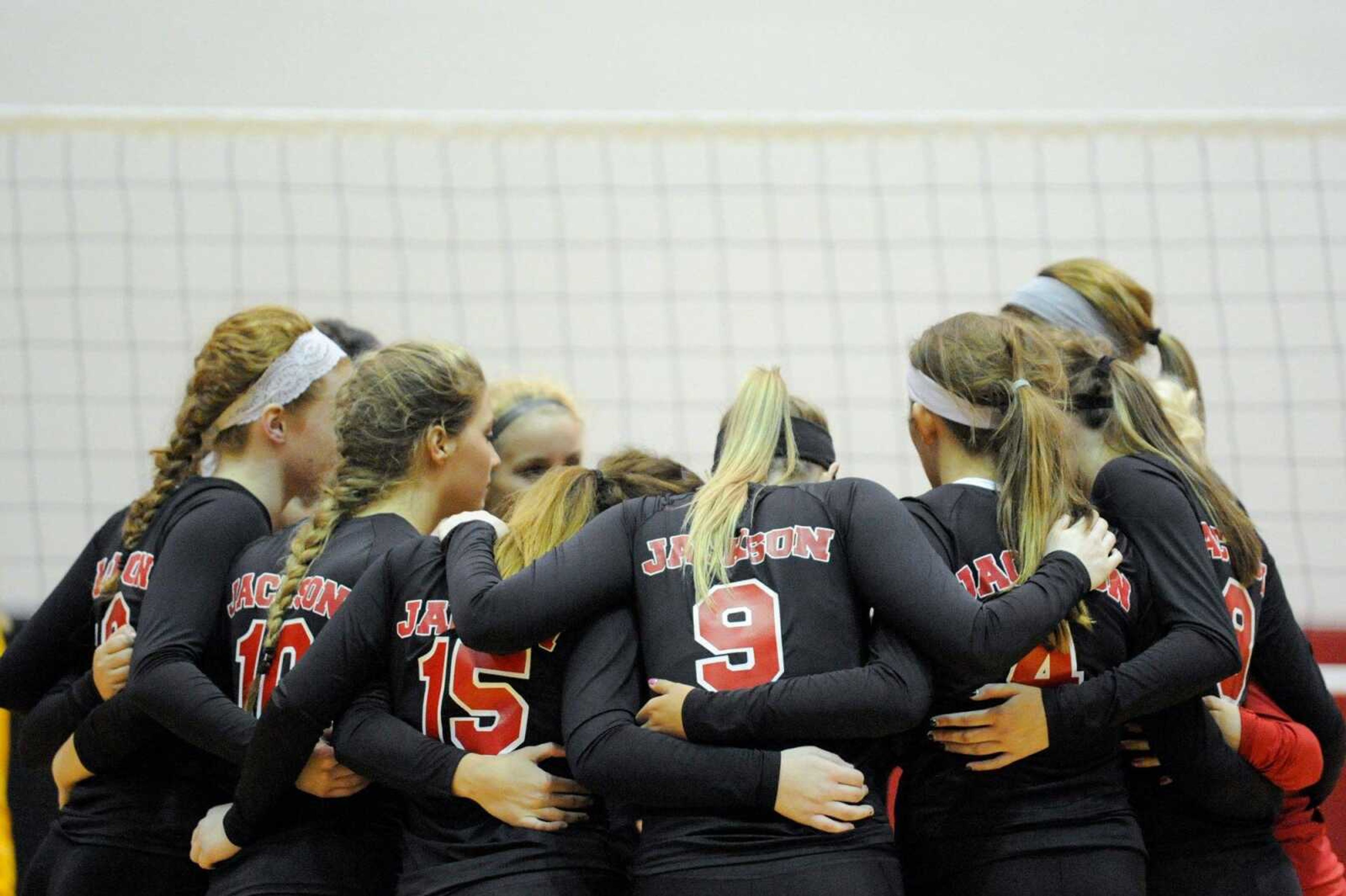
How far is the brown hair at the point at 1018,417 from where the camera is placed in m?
2.75

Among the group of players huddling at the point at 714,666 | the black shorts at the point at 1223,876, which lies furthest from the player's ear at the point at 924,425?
the black shorts at the point at 1223,876

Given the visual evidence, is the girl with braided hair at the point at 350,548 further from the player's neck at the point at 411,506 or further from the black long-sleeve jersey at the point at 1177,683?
the black long-sleeve jersey at the point at 1177,683

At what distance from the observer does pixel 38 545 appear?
7082 millimetres

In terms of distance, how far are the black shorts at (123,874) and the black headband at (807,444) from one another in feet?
4.98

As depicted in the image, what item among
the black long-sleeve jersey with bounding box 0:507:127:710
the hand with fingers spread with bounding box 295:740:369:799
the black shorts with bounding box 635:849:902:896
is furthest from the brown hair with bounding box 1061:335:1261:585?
the black long-sleeve jersey with bounding box 0:507:127:710

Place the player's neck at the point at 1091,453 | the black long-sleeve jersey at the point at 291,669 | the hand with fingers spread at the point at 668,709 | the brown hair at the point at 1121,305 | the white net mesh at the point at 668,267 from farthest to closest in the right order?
the white net mesh at the point at 668,267
the brown hair at the point at 1121,305
the player's neck at the point at 1091,453
the black long-sleeve jersey at the point at 291,669
the hand with fingers spread at the point at 668,709

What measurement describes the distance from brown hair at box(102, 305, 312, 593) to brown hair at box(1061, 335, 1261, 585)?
1.89m

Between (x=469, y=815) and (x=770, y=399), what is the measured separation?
1.01 meters

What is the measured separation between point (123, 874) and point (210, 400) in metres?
1.11

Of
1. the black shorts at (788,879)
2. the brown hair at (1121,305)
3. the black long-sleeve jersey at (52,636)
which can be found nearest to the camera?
the black shorts at (788,879)

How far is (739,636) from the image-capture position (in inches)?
98.7

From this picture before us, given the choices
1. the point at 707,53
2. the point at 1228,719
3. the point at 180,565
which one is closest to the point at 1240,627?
the point at 1228,719

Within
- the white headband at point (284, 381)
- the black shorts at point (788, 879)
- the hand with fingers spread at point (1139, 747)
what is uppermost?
the white headband at point (284, 381)

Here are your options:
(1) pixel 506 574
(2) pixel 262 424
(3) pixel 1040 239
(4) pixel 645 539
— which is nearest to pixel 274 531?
(2) pixel 262 424
